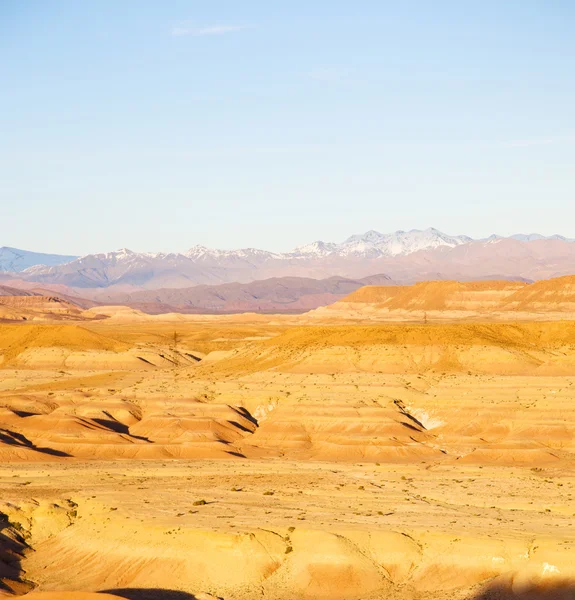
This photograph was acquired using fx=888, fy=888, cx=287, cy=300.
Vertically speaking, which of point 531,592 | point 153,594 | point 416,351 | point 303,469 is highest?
point 416,351

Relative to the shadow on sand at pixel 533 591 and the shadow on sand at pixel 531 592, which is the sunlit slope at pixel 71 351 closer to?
the shadow on sand at pixel 531 592

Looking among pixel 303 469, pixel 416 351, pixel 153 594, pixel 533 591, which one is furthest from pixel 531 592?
pixel 416 351

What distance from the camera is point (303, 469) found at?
6106 centimetres

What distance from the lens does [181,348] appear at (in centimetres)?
16075

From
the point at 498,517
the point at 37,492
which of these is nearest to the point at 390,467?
the point at 498,517

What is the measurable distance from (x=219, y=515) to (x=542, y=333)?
278 ft

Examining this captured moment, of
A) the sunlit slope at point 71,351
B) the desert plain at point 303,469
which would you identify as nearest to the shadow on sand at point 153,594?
the desert plain at point 303,469

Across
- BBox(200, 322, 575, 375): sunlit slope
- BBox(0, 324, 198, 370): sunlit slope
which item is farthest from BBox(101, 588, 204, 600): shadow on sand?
BBox(0, 324, 198, 370): sunlit slope

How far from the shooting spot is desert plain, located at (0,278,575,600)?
36500 millimetres

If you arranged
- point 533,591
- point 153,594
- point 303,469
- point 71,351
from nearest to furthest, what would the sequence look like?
point 533,591 < point 153,594 < point 303,469 < point 71,351

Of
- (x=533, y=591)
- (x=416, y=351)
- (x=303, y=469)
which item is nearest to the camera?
(x=533, y=591)

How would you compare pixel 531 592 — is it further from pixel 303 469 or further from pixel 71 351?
pixel 71 351

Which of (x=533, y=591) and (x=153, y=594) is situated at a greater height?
(x=533, y=591)

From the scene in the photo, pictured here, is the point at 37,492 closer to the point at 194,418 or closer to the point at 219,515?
the point at 219,515
